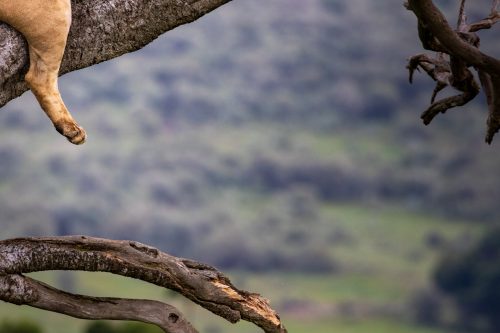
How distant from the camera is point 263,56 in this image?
10625 centimetres

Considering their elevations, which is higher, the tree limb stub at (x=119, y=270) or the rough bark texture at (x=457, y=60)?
the rough bark texture at (x=457, y=60)

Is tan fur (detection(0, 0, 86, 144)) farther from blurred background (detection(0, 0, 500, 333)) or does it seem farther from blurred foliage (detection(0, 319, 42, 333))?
blurred background (detection(0, 0, 500, 333))

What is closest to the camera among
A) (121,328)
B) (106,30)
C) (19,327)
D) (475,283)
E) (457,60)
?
(106,30)

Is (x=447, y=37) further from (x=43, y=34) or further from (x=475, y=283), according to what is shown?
(x=475, y=283)

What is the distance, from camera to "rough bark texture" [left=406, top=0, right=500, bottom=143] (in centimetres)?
617

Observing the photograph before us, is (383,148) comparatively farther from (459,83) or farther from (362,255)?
(459,83)

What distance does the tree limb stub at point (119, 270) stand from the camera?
639 centimetres

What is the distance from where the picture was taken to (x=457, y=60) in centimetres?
639

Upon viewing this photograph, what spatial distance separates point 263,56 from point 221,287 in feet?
329

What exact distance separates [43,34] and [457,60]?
7.53ft

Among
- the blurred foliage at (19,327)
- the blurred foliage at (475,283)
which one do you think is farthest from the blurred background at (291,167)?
the blurred foliage at (19,327)

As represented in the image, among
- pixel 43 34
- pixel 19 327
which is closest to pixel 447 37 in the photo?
pixel 43 34

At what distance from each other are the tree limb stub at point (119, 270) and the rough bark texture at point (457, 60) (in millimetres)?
1582

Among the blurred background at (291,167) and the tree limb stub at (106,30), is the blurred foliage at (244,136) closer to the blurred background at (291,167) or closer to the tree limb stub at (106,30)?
the blurred background at (291,167)
